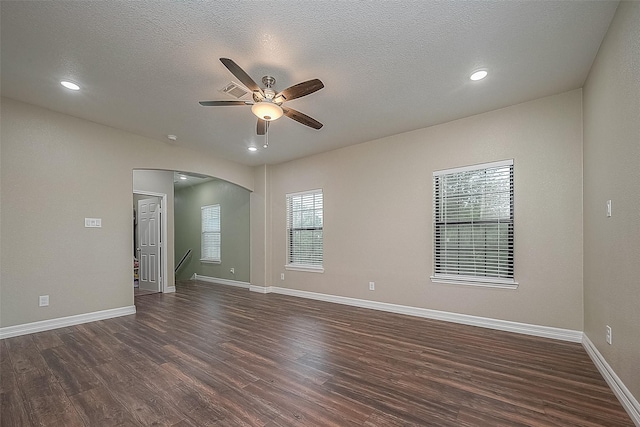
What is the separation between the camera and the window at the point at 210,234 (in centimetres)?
793

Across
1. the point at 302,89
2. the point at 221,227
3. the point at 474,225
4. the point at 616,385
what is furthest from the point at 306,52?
the point at 221,227

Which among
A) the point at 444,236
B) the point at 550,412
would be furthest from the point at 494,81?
the point at 550,412

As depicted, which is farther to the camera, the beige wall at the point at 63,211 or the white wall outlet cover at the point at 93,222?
the white wall outlet cover at the point at 93,222

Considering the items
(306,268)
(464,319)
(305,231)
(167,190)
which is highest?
(167,190)

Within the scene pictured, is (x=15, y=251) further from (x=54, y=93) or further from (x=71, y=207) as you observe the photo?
(x=54, y=93)

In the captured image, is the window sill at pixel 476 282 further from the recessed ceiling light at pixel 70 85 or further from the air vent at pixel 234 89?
the recessed ceiling light at pixel 70 85

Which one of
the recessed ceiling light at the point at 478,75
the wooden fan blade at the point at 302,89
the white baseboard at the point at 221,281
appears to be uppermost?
the recessed ceiling light at the point at 478,75

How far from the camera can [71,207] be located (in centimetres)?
408

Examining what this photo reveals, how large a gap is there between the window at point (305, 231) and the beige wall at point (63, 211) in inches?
107

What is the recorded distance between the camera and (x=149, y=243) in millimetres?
6859

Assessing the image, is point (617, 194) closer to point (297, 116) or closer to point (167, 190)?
point (297, 116)

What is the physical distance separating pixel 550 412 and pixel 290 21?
133 inches

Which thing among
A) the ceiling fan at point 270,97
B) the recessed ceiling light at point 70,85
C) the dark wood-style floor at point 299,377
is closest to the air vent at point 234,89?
the ceiling fan at point 270,97

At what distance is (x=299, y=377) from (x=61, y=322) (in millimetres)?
3672
